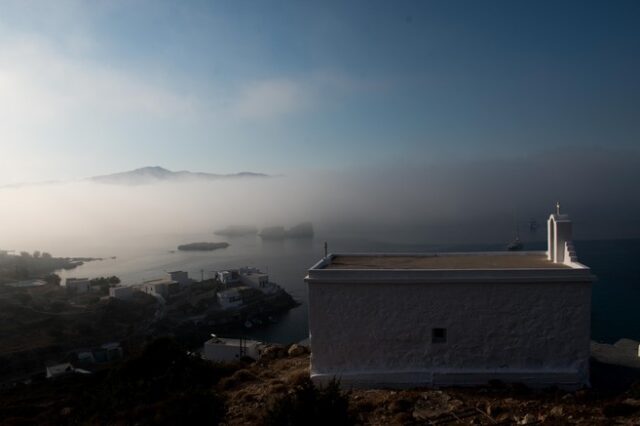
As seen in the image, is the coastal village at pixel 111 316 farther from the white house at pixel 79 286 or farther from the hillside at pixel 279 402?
the hillside at pixel 279 402

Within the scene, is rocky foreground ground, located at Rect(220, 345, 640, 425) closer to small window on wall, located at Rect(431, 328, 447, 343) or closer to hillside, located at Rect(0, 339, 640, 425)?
hillside, located at Rect(0, 339, 640, 425)

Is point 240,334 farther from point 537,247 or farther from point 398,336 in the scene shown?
point 537,247

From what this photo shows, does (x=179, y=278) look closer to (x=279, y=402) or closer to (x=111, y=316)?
(x=111, y=316)

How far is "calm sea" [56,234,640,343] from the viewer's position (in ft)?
124

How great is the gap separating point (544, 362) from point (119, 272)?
83.4 m

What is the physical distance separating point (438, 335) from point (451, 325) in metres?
0.28

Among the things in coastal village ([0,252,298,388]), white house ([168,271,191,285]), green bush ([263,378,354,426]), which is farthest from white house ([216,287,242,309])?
green bush ([263,378,354,426])

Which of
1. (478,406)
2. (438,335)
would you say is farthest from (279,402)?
(438,335)

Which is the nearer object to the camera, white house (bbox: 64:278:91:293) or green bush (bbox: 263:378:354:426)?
green bush (bbox: 263:378:354:426)

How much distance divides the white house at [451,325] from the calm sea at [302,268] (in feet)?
92.6

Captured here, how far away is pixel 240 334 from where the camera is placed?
41125 millimetres

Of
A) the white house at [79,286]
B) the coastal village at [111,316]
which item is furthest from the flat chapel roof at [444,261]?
the white house at [79,286]

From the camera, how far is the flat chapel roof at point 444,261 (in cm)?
868

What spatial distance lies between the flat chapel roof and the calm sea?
26627 mm
